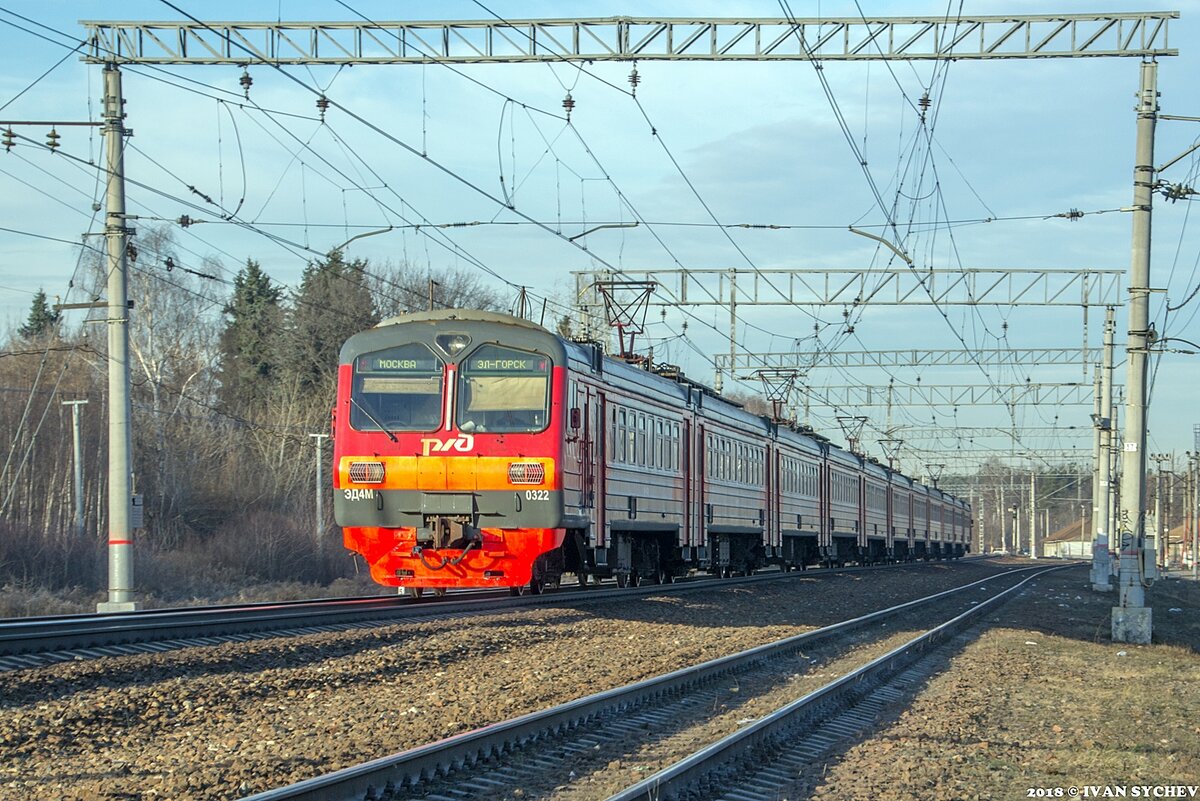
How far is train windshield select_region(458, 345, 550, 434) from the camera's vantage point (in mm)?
15992

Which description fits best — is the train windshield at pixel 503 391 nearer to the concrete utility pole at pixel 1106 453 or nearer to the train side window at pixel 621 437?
the train side window at pixel 621 437

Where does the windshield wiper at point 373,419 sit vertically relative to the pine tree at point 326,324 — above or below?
below

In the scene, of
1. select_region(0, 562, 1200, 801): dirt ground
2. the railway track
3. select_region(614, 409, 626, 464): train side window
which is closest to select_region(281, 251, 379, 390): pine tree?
select_region(614, 409, 626, 464): train side window

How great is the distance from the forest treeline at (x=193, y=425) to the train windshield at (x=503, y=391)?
5.94 m

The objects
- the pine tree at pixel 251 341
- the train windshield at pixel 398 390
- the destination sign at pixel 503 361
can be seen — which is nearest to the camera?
the destination sign at pixel 503 361

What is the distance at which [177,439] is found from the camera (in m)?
44.2

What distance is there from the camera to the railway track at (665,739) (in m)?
6.80

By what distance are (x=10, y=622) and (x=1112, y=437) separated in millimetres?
30221

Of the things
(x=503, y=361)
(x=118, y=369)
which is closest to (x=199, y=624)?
(x=503, y=361)

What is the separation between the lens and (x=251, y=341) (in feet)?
193

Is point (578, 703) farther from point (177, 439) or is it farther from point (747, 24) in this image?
point (177, 439)

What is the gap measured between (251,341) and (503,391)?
1763 inches

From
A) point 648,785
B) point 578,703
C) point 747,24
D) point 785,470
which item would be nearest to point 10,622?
point 578,703

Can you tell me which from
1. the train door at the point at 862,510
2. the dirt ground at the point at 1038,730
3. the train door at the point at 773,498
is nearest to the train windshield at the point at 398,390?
the dirt ground at the point at 1038,730
